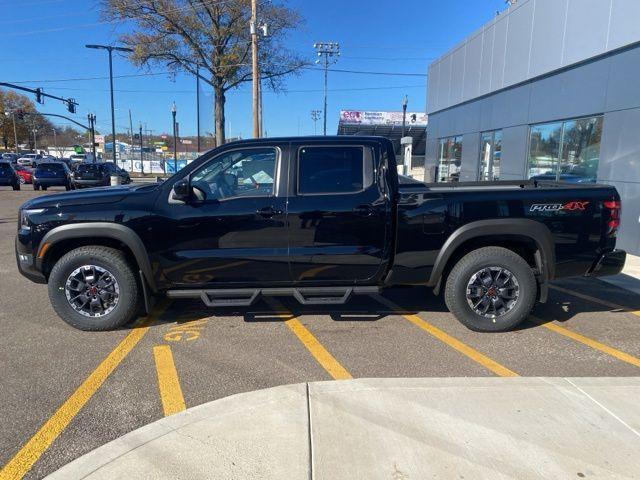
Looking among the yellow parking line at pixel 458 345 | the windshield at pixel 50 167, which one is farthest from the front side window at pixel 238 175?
the windshield at pixel 50 167

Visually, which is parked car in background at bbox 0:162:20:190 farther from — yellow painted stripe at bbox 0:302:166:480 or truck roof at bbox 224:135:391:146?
truck roof at bbox 224:135:391:146

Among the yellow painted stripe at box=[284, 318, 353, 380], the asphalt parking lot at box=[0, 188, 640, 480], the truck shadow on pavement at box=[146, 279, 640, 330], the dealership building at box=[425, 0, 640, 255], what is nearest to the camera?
the asphalt parking lot at box=[0, 188, 640, 480]

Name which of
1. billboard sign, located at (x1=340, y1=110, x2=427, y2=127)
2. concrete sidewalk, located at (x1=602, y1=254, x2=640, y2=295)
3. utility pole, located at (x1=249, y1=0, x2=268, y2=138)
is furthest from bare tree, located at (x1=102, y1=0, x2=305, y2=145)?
billboard sign, located at (x1=340, y1=110, x2=427, y2=127)

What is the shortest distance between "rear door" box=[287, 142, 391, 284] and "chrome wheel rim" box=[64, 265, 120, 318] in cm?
179

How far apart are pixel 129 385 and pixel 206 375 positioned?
22.6 inches

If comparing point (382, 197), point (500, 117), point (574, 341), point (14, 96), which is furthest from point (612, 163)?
point (14, 96)

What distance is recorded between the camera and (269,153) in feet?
15.2

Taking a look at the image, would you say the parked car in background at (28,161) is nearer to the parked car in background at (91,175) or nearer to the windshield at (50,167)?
the windshield at (50,167)

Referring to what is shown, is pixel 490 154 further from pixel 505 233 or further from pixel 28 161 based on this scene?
pixel 28 161

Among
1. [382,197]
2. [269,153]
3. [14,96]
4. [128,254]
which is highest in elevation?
[14,96]

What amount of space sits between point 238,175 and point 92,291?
1.82 metres

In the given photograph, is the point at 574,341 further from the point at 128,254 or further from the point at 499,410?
the point at 128,254

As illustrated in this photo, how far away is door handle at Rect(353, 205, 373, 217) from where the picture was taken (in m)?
4.50

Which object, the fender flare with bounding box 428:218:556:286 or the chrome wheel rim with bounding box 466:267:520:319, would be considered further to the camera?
the chrome wheel rim with bounding box 466:267:520:319
